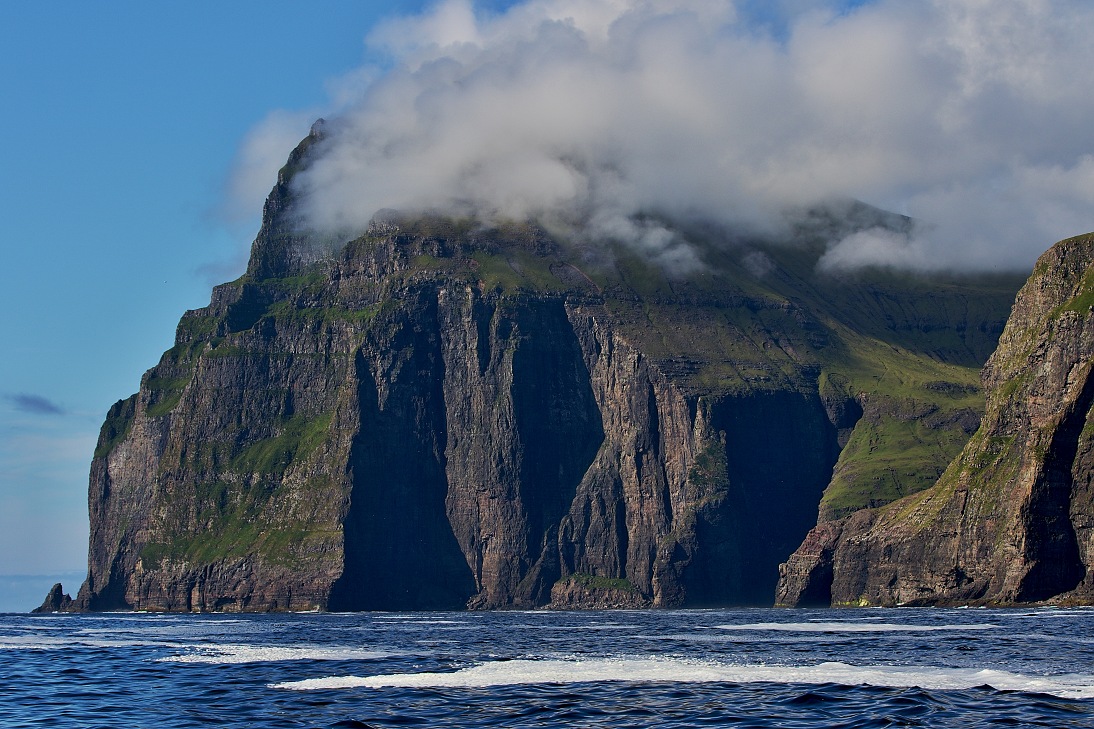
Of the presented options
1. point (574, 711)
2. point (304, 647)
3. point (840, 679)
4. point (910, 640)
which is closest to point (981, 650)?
point (910, 640)

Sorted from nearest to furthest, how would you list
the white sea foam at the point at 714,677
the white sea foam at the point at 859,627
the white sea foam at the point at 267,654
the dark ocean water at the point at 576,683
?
the dark ocean water at the point at 576,683 < the white sea foam at the point at 714,677 < the white sea foam at the point at 267,654 < the white sea foam at the point at 859,627

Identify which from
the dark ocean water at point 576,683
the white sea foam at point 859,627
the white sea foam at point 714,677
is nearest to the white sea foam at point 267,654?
the dark ocean water at point 576,683

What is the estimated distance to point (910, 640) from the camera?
13062 cm

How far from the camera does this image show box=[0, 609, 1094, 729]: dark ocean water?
70938 mm

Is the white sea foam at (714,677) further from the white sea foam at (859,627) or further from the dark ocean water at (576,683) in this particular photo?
the white sea foam at (859,627)

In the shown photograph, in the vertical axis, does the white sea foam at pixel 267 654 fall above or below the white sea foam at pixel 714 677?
above

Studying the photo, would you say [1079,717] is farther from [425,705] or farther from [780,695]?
[425,705]

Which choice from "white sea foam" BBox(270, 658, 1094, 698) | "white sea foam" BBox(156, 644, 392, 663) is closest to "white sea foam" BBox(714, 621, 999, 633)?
"white sea foam" BBox(156, 644, 392, 663)

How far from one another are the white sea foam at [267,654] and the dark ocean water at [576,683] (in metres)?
0.25

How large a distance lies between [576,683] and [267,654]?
4359 cm

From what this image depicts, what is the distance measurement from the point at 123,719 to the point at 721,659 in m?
48.4

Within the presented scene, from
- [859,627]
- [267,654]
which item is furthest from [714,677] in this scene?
[859,627]

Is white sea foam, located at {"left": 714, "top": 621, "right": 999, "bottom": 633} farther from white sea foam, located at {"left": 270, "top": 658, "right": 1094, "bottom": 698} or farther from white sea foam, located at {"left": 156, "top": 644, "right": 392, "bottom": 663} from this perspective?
white sea foam, located at {"left": 270, "top": 658, "right": 1094, "bottom": 698}

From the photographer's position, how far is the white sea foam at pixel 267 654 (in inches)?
4523
